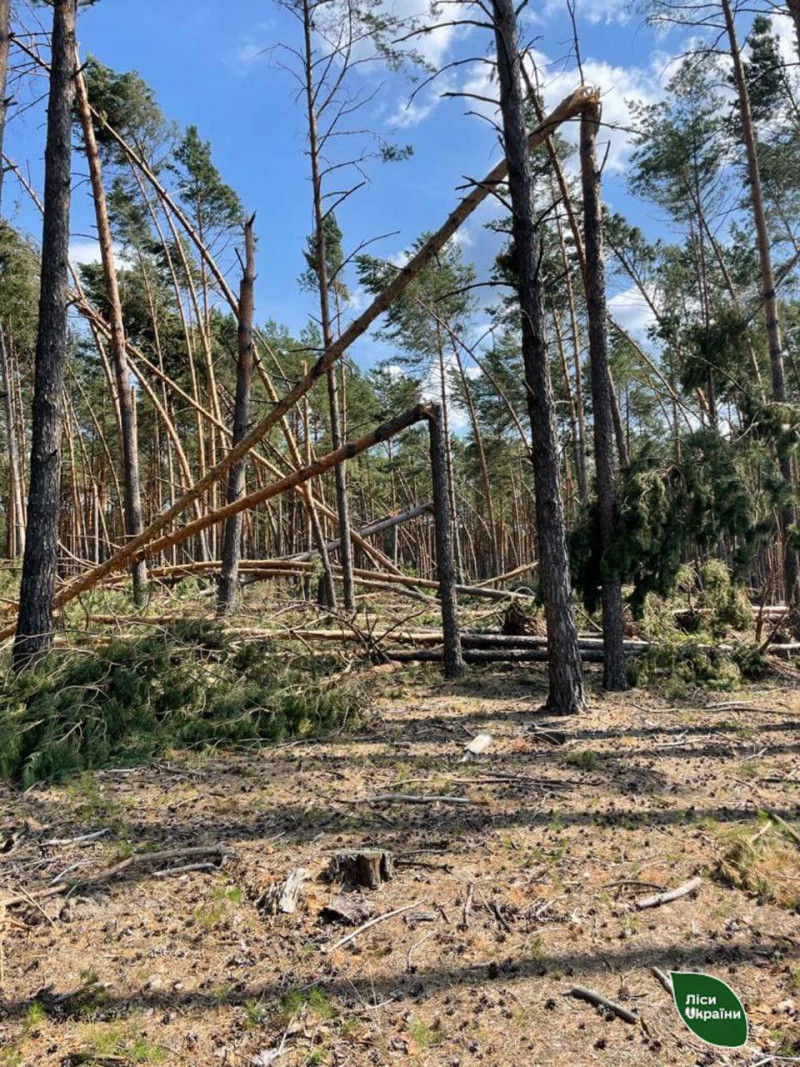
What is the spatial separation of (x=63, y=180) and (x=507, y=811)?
6.26 metres

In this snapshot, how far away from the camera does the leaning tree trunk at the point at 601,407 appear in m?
6.12

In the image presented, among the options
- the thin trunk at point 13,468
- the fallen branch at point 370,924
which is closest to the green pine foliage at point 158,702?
the fallen branch at point 370,924

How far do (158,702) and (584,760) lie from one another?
345 cm

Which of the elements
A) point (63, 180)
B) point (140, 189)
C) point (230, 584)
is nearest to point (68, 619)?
point (230, 584)

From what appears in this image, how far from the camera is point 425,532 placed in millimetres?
30734

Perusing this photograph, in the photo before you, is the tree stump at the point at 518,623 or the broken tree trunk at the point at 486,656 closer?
the broken tree trunk at the point at 486,656

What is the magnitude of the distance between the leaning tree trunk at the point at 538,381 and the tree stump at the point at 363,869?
2985mm

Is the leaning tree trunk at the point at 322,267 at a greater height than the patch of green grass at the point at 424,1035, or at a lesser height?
greater

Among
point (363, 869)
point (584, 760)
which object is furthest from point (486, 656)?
point (363, 869)

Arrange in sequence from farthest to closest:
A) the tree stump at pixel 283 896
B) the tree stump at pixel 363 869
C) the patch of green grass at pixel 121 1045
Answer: the tree stump at pixel 363 869 < the tree stump at pixel 283 896 < the patch of green grass at pixel 121 1045

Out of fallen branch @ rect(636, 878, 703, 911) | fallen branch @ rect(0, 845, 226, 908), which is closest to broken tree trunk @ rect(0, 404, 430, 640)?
fallen branch @ rect(0, 845, 226, 908)

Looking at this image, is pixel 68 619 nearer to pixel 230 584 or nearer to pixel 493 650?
pixel 230 584

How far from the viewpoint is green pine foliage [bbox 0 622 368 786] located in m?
4.36

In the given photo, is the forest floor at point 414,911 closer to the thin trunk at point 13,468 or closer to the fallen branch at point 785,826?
the fallen branch at point 785,826
